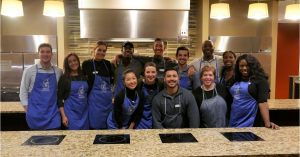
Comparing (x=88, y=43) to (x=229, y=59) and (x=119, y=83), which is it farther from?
(x=229, y=59)

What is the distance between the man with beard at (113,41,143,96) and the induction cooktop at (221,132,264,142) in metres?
1.41

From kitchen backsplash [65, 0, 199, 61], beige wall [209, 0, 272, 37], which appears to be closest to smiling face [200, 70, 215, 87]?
kitchen backsplash [65, 0, 199, 61]

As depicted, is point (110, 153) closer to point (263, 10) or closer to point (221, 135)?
point (221, 135)

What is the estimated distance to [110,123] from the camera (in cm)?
254

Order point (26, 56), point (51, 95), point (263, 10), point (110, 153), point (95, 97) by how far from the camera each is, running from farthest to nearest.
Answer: point (26, 56)
point (263, 10)
point (95, 97)
point (51, 95)
point (110, 153)

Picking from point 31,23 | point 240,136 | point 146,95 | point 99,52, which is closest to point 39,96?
point 99,52

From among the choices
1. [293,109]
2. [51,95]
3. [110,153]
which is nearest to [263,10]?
[293,109]

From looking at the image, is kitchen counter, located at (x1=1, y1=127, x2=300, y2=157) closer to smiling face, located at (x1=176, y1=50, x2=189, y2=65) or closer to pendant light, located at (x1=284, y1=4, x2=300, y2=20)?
smiling face, located at (x1=176, y1=50, x2=189, y2=65)

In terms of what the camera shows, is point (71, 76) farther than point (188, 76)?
No

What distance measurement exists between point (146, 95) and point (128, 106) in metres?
0.18

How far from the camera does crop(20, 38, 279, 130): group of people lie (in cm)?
243

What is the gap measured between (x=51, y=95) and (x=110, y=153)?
1219 mm

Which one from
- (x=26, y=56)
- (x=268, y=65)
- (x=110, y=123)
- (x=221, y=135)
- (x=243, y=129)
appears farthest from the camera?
(x=268, y=65)

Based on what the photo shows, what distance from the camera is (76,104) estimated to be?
278 centimetres
